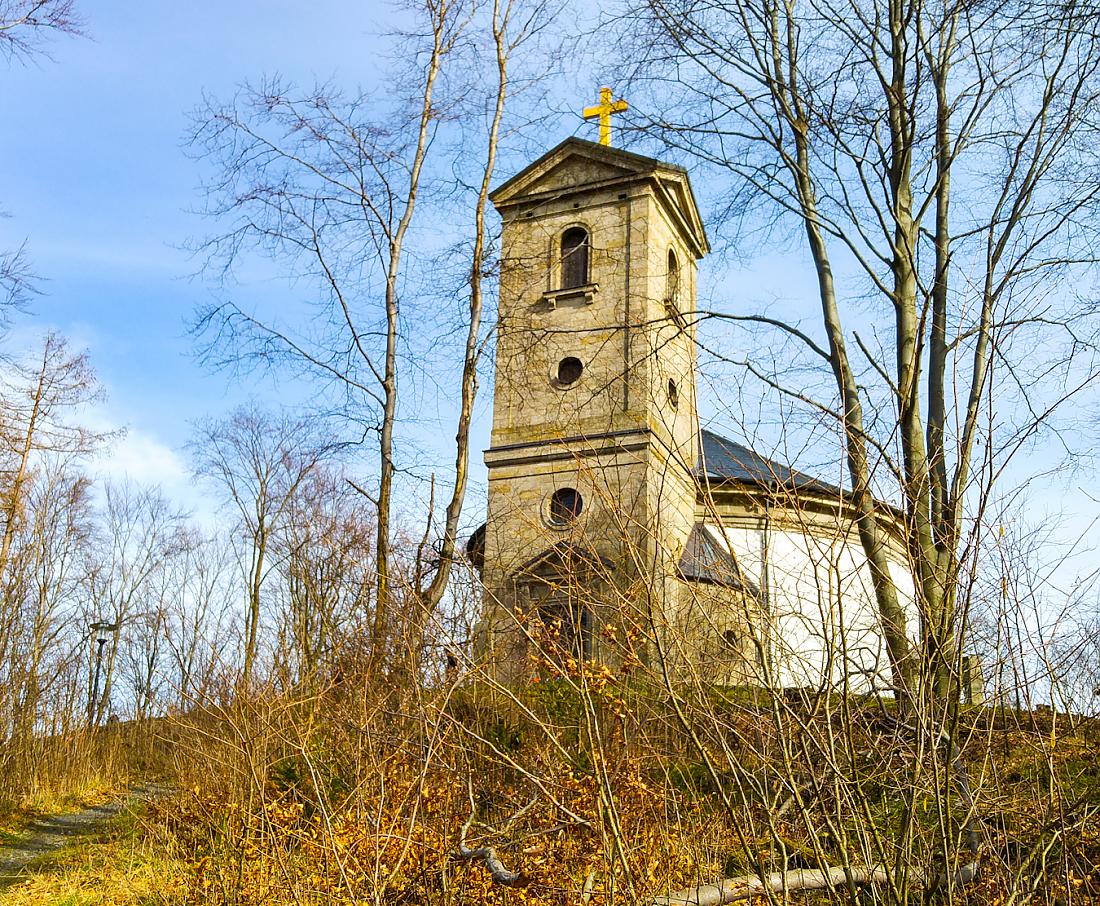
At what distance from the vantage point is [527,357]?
12.3 m

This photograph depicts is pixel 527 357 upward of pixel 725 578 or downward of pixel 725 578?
upward

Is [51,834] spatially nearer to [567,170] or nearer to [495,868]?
[495,868]

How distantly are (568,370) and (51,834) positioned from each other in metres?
→ 14.8

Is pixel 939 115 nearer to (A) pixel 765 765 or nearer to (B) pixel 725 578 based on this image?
(B) pixel 725 578

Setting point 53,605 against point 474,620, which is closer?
point 474,620

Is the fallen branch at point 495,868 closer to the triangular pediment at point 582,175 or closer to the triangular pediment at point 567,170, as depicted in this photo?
the triangular pediment at point 582,175

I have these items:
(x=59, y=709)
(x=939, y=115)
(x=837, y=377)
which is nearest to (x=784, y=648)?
(x=837, y=377)

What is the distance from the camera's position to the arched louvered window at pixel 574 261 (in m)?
24.8

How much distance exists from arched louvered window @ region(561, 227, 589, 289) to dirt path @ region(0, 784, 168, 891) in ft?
49.3

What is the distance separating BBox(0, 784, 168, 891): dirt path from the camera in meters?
9.75

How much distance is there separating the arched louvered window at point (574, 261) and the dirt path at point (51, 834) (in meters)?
15.0

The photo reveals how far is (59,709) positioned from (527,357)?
30.2ft

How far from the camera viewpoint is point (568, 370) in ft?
78.2

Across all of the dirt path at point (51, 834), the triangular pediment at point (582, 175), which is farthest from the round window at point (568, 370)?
the dirt path at point (51, 834)
